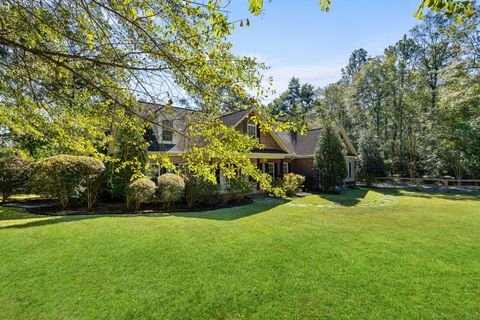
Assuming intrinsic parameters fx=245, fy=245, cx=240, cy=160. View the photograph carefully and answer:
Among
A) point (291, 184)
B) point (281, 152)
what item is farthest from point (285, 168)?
point (291, 184)

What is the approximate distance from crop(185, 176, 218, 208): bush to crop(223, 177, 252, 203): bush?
3.24ft

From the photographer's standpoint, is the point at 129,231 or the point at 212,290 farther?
the point at 129,231

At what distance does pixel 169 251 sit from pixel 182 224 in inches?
99.9

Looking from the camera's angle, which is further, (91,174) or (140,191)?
(91,174)

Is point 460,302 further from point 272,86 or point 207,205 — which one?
point 207,205

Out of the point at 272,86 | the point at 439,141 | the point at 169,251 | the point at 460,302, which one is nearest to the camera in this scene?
the point at 272,86

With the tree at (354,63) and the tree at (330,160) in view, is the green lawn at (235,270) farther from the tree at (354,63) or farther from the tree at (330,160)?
the tree at (354,63)

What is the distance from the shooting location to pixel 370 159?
2483 centimetres

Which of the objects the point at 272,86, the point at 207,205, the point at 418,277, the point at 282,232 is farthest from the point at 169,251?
the point at 207,205

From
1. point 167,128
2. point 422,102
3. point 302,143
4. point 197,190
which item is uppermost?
point 422,102

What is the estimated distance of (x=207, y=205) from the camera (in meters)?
13.3

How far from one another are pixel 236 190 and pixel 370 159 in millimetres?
17325

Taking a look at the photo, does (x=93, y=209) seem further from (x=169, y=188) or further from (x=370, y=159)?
(x=370, y=159)

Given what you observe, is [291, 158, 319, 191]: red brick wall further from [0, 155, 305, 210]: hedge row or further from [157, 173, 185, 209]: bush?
[157, 173, 185, 209]: bush
